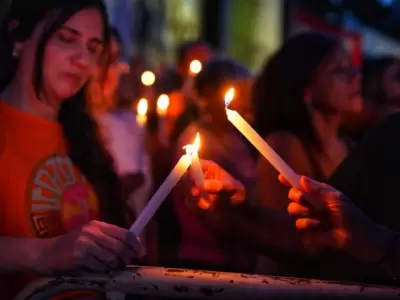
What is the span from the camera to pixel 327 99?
8.05 feet

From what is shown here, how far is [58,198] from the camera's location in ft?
5.30

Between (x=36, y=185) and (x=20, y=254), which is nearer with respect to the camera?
(x=20, y=254)

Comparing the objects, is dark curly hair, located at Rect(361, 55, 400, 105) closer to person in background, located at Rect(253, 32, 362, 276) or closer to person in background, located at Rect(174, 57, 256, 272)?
person in background, located at Rect(174, 57, 256, 272)

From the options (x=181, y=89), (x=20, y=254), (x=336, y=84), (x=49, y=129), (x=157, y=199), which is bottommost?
(x=20, y=254)

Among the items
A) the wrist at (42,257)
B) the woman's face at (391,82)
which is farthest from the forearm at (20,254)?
the woman's face at (391,82)

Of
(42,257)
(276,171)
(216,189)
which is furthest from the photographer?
(276,171)

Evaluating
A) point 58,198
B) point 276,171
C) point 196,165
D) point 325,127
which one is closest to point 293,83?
point 325,127

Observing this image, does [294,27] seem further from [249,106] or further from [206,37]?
[249,106]

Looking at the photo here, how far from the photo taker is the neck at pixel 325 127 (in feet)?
8.09

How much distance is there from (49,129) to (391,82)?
2.23 m

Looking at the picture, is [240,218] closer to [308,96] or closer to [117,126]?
[308,96]

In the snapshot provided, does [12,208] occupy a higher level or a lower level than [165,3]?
lower

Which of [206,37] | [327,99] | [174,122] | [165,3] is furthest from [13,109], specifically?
[206,37]

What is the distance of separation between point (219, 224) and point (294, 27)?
28.7 ft
